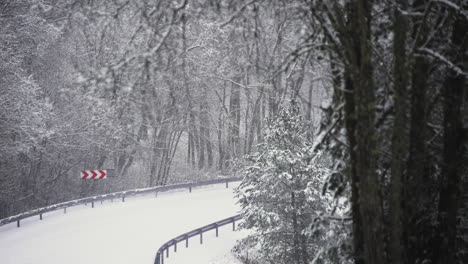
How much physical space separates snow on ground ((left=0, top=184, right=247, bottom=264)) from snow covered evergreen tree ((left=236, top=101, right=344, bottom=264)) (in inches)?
124

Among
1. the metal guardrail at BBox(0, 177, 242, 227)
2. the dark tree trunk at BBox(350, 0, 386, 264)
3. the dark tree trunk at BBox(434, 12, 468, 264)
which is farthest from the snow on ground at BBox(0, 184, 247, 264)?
the dark tree trunk at BBox(350, 0, 386, 264)

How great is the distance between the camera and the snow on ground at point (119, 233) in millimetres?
17438

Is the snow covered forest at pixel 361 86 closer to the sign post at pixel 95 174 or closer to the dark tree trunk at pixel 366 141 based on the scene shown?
the dark tree trunk at pixel 366 141

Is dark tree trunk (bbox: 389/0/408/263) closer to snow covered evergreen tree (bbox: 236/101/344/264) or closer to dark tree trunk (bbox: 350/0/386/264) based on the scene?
dark tree trunk (bbox: 350/0/386/264)

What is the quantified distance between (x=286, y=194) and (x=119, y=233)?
856 centimetres

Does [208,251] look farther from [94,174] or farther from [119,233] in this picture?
[94,174]

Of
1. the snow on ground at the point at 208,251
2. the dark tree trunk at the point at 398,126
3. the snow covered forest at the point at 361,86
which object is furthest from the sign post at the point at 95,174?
the dark tree trunk at the point at 398,126

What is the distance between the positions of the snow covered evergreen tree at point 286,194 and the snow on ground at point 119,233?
3.14m

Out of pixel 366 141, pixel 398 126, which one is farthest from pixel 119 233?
pixel 366 141

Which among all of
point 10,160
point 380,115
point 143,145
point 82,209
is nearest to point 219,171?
point 143,145

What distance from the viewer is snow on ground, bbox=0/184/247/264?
57.2 ft

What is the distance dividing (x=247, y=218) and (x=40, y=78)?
1928 cm

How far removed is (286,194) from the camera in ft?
52.7

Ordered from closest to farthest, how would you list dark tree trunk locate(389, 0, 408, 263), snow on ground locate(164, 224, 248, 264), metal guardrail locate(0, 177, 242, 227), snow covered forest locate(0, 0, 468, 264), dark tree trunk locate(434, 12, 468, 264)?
snow covered forest locate(0, 0, 468, 264), dark tree trunk locate(389, 0, 408, 263), dark tree trunk locate(434, 12, 468, 264), snow on ground locate(164, 224, 248, 264), metal guardrail locate(0, 177, 242, 227)
